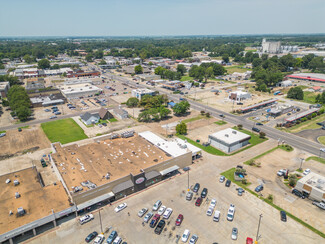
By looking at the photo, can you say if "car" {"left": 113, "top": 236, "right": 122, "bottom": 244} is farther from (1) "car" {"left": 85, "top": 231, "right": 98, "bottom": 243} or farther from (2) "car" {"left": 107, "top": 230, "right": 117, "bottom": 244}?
(1) "car" {"left": 85, "top": 231, "right": 98, "bottom": 243}

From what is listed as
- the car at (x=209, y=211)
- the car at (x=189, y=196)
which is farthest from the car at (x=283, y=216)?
the car at (x=189, y=196)

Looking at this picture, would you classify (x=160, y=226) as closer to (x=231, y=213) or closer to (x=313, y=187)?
(x=231, y=213)

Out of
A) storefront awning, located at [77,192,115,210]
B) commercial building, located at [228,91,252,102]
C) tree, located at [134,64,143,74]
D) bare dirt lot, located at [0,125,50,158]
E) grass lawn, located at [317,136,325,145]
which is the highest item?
tree, located at [134,64,143,74]

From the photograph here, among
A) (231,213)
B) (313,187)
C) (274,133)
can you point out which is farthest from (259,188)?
(274,133)

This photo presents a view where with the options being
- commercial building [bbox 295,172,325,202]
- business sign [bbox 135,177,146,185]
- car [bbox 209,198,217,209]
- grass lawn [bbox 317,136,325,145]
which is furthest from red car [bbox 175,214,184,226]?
grass lawn [bbox 317,136,325,145]

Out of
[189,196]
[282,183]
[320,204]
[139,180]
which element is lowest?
[282,183]

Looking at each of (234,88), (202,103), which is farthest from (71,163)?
(234,88)
